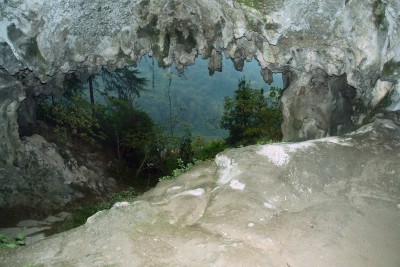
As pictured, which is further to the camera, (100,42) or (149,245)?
(100,42)

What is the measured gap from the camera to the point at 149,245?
541 cm

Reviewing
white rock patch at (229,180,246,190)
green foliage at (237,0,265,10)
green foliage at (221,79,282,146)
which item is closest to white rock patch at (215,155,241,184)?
white rock patch at (229,180,246,190)

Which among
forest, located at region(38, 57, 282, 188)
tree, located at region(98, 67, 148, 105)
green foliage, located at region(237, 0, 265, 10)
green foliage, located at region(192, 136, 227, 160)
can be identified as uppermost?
green foliage, located at region(237, 0, 265, 10)

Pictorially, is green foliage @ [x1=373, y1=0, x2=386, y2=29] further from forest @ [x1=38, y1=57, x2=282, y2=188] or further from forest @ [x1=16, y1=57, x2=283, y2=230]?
forest @ [x1=38, y1=57, x2=282, y2=188]

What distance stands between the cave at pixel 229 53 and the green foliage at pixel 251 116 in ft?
15.9

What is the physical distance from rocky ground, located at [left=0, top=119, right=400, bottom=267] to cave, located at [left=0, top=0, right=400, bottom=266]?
0.52 ft

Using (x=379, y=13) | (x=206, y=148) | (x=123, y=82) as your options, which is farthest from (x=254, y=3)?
(x=123, y=82)

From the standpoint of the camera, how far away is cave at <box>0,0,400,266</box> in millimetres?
9633

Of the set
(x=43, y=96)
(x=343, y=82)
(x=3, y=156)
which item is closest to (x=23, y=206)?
(x=3, y=156)

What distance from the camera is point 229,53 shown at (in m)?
14.1

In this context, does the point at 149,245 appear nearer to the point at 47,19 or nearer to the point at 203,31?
the point at 47,19

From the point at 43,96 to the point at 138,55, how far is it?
6.67m

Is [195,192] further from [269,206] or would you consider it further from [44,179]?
[44,179]

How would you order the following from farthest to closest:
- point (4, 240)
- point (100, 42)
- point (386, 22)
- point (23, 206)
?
1. point (23, 206)
2. point (100, 42)
3. point (386, 22)
4. point (4, 240)
